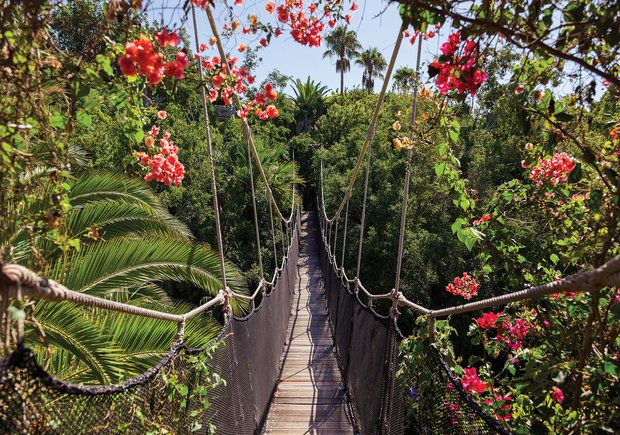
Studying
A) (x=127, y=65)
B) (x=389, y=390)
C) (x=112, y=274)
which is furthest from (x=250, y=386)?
(x=127, y=65)

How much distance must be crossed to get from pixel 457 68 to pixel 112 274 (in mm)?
2106

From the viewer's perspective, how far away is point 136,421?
2.97 ft

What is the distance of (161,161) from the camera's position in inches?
60.0

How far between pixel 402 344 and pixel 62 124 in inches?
49.6

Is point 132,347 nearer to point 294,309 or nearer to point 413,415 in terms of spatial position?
point 413,415

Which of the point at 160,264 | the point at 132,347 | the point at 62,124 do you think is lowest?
the point at 132,347

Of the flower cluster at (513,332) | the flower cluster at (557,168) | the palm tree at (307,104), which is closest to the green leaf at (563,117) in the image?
the flower cluster at (557,168)

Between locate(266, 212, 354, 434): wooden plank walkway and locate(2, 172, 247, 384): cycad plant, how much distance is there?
2.60ft

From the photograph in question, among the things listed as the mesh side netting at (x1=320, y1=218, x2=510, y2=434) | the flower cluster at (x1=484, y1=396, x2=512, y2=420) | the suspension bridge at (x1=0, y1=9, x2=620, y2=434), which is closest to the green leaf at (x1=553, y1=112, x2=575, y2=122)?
the suspension bridge at (x1=0, y1=9, x2=620, y2=434)

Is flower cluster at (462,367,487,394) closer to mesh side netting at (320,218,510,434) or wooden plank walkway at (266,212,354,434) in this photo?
mesh side netting at (320,218,510,434)

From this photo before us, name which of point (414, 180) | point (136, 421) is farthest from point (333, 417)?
point (414, 180)

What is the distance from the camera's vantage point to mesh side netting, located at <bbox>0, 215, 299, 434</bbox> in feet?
2.02

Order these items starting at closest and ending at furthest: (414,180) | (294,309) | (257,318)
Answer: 1. (257,318)
2. (294,309)
3. (414,180)

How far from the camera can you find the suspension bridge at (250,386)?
2.15 ft
